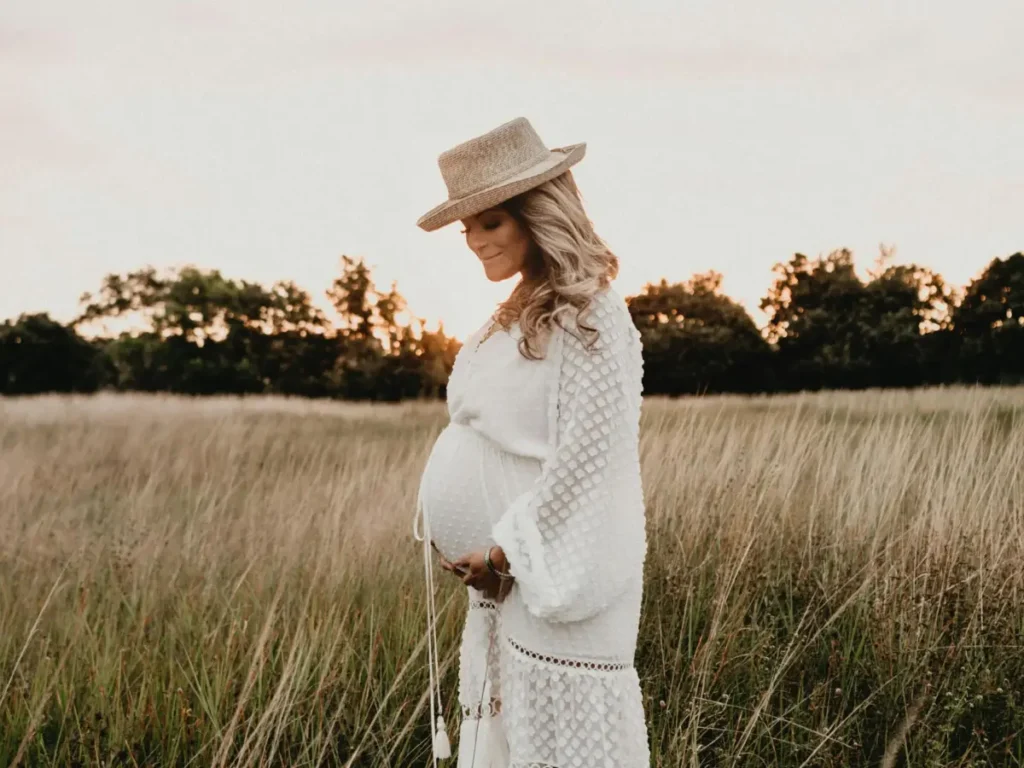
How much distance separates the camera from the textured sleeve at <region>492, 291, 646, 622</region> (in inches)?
69.1

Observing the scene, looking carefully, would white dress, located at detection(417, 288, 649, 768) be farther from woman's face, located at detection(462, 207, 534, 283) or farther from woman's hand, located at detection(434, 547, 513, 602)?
woman's face, located at detection(462, 207, 534, 283)

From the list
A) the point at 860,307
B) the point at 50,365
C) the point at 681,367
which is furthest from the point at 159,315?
Answer: the point at 860,307

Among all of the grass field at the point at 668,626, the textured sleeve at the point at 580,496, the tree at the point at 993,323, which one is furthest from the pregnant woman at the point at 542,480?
the tree at the point at 993,323

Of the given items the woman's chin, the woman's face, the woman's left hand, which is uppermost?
the woman's face

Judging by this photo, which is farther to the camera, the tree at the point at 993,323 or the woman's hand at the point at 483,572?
the tree at the point at 993,323

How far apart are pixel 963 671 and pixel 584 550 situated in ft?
6.23

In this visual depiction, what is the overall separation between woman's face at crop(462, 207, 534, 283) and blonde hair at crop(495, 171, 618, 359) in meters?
0.02

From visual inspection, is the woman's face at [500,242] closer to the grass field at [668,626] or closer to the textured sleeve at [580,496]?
the textured sleeve at [580,496]

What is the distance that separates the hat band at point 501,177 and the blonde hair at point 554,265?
0.18 feet

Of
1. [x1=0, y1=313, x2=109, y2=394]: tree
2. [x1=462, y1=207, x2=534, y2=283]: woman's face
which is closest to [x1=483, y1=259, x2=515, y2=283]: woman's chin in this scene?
[x1=462, y1=207, x2=534, y2=283]: woman's face

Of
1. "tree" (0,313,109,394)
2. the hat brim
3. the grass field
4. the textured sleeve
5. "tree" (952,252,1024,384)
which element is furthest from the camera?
"tree" (0,313,109,394)

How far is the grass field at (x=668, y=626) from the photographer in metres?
2.61

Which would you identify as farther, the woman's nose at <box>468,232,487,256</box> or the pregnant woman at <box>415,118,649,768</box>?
the woman's nose at <box>468,232,487,256</box>

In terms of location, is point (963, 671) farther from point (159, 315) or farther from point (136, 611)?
point (159, 315)
